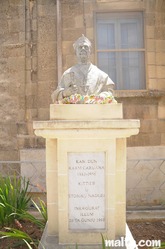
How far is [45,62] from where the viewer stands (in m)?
6.94

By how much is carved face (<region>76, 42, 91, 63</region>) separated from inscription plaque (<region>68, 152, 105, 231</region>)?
1251mm

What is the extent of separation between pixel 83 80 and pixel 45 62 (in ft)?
11.7

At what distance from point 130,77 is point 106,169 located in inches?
165

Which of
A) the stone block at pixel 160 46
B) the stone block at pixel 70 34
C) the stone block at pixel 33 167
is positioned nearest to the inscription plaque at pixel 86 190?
the stone block at pixel 33 167

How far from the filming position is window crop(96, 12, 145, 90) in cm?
696

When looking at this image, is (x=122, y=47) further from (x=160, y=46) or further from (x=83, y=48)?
(x=83, y=48)

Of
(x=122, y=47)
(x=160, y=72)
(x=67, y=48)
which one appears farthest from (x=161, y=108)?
(x=67, y=48)

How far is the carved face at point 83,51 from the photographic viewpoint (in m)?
3.63

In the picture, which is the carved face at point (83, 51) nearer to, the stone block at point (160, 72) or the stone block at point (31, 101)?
the stone block at point (31, 101)

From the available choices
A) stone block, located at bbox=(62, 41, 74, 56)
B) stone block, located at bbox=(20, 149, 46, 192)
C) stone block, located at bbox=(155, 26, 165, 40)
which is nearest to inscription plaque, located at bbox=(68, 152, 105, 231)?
stone block, located at bbox=(20, 149, 46, 192)

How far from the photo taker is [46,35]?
22.8 ft

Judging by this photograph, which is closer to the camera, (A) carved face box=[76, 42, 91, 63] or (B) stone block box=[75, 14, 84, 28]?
(A) carved face box=[76, 42, 91, 63]

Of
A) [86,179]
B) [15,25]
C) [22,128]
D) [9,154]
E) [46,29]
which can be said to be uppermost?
[15,25]

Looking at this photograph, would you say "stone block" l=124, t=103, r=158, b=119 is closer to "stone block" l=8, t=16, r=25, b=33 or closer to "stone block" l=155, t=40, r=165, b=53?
"stone block" l=155, t=40, r=165, b=53
